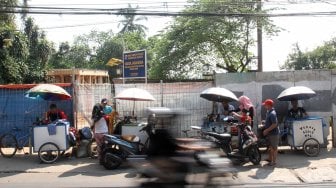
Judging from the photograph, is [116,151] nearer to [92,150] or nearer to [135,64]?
[92,150]

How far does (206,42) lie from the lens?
28.8 m

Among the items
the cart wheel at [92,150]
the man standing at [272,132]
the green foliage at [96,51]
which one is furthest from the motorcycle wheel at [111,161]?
the green foliage at [96,51]

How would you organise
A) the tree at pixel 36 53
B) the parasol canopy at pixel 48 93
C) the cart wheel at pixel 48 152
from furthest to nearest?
the tree at pixel 36 53
the parasol canopy at pixel 48 93
the cart wheel at pixel 48 152

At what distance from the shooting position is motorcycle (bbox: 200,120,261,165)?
1234cm

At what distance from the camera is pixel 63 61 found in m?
62.4

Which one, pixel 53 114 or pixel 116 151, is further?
pixel 53 114

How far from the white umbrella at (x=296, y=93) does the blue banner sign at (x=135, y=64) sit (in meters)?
5.88

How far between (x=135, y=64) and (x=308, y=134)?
7329mm

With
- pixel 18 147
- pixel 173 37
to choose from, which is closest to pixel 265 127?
pixel 18 147

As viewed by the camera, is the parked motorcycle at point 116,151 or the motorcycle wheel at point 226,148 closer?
the parked motorcycle at point 116,151

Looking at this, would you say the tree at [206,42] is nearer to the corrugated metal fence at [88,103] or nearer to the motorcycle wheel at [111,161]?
the corrugated metal fence at [88,103]

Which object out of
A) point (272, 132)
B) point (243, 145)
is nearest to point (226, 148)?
point (243, 145)

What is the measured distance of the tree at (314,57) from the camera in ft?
199

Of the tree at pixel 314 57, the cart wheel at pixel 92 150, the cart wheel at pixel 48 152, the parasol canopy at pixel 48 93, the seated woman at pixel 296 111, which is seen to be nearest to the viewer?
the cart wheel at pixel 48 152
